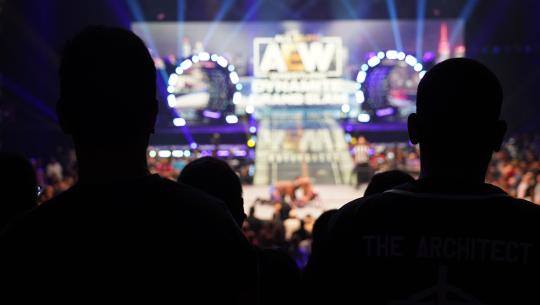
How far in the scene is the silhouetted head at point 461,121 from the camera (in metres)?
1.45

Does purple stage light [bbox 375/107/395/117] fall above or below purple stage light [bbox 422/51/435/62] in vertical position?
below

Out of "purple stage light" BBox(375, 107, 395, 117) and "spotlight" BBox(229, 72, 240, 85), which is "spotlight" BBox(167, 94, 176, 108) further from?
"purple stage light" BBox(375, 107, 395, 117)

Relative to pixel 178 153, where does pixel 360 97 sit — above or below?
above

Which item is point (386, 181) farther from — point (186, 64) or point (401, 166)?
point (186, 64)

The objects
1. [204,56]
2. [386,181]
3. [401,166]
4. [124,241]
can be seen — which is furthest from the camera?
[204,56]

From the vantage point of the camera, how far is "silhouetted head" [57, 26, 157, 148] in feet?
4.14

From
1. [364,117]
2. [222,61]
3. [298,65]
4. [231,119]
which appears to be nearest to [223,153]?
[231,119]

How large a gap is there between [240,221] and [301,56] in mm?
15652

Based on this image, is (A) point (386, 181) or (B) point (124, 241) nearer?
(B) point (124, 241)

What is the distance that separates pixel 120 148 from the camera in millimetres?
1266

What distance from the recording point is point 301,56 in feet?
58.1

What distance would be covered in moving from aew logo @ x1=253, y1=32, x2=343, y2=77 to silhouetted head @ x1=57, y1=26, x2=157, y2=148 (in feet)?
54.4

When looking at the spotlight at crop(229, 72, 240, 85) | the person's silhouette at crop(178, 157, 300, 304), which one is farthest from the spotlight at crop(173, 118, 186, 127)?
the person's silhouette at crop(178, 157, 300, 304)

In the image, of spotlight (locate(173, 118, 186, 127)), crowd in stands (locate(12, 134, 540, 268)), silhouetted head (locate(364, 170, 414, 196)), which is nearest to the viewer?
silhouetted head (locate(364, 170, 414, 196))
